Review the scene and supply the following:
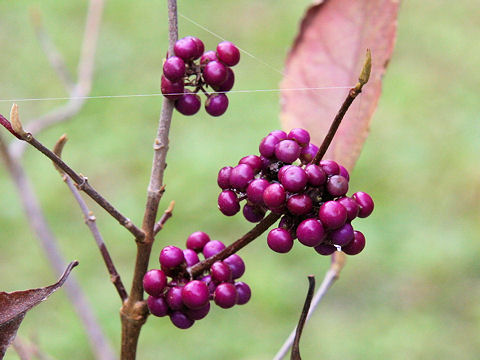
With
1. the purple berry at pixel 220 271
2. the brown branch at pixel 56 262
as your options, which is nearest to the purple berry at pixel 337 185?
the purple berry at pixel 220 271

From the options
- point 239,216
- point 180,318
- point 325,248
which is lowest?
point 239,216

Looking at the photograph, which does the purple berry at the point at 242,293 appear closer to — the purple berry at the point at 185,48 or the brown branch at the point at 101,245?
the brown branch at the point at 101,245

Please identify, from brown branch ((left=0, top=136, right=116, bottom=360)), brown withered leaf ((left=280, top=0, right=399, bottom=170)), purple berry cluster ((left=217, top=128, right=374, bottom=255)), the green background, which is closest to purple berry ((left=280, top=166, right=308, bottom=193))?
purple berry cluster ((left=217, top=128, right=374, bottom=255))

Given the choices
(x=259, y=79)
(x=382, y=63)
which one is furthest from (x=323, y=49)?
(x=259, y=79)

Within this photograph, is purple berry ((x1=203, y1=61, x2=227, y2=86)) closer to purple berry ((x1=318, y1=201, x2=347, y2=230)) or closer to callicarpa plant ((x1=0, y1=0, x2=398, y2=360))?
callicarpa plant ((x1=0, y1=0, x2=398, y2=360))

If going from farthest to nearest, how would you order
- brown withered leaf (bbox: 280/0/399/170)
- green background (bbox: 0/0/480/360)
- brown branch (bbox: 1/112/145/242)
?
green background (bbox: 0/0/480/360) < brown withered leaf (bbox: 280/0/399/170) < brown branch (bbox: 1/112/145/242)

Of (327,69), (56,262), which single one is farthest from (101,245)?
(56,262)

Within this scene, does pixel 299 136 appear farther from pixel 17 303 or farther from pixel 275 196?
pixel 17 303
